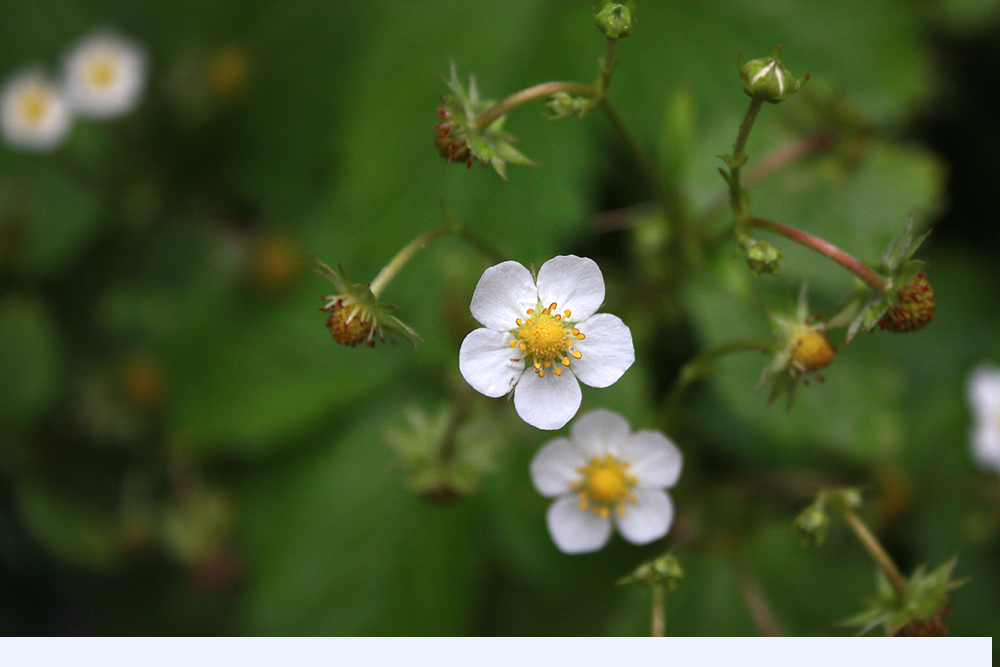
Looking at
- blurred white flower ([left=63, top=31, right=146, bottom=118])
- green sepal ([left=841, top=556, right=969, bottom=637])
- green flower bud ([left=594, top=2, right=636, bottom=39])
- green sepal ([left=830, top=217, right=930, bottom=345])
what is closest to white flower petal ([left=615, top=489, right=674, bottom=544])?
green sepal ([left=841, top=556, right=969, bottom=637])

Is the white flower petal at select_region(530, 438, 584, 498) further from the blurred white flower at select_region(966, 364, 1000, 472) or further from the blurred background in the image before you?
the blurred white flower at select_region(966, 364, 1000, 472)

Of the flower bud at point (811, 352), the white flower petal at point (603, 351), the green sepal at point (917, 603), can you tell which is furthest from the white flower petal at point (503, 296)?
the green sepal at point (917, 603)

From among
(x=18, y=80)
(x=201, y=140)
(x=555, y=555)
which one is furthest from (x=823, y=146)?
(x=18, y=80)

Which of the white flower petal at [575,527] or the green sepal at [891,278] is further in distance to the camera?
the white flower petal at [575,527]

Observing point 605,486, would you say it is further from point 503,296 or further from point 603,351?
point 503,296

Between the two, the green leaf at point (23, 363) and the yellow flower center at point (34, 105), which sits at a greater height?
the yellow flower center at point (34, 105)

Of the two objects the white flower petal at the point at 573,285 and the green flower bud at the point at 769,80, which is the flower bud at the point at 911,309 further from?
the white flower petal at the point at 573,285

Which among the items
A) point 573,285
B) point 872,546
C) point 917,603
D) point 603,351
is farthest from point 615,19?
point 917,603
